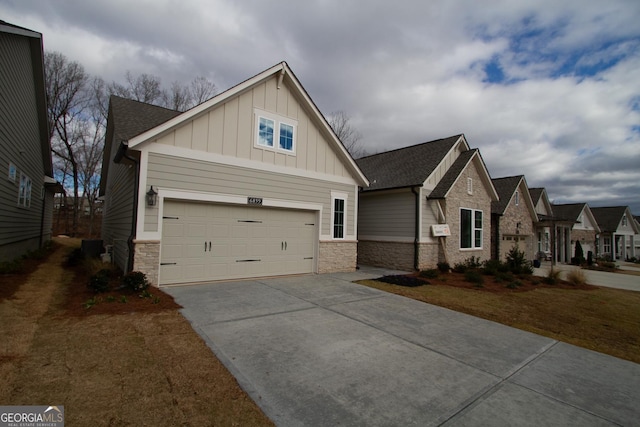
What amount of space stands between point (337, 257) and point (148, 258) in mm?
6235

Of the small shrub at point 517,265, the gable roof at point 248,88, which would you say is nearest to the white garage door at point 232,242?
the gable roof at point 248,88

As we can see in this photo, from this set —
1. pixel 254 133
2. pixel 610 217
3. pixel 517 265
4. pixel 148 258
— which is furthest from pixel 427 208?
pixel 610 217

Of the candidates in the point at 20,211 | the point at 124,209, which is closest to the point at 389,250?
the point at 124,209

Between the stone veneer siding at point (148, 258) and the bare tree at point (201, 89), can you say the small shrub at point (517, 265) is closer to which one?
the stone veneer siding at point (148, 258)

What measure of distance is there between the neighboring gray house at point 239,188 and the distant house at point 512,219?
10453mm

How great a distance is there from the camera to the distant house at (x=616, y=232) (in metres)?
34.5

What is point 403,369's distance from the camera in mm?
3975

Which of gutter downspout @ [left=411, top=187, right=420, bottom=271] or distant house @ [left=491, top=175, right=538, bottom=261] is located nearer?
gutter downspout @ [left=411, top=187, right=420, bottom=271]

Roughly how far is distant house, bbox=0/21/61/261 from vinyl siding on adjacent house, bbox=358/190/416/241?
1293 centimetres

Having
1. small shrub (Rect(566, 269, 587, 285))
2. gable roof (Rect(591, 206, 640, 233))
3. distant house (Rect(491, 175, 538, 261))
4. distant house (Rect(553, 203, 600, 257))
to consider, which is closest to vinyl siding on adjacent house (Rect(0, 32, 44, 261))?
small shrub (Rect(566, 269, 587, 285))

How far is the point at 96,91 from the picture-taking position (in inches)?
1036

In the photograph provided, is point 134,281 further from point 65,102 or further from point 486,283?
point 65,102

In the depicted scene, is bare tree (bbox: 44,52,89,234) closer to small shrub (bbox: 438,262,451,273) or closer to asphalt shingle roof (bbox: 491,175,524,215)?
small shrub (bbox: 438,262,451,273)

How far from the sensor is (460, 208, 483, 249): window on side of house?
14992 millimetres
